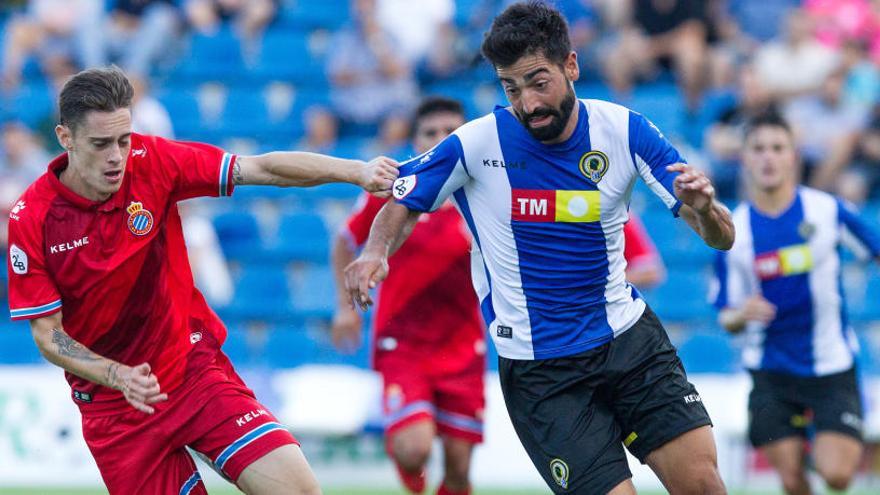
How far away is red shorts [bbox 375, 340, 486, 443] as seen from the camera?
8320 mm

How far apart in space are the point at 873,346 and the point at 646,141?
24.1 feet

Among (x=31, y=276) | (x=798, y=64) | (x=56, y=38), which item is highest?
(x=56, y=38)

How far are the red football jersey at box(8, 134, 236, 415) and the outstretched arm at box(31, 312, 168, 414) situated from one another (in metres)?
0.09

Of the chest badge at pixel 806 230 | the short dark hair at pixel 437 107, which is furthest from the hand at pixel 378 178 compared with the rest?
the chest badge at pixel 806 230

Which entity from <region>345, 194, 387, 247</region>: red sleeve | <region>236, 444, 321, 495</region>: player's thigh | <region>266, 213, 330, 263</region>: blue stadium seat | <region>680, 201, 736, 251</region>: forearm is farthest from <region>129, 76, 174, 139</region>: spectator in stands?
<region>680, 201, 736, 251</region>: forearm

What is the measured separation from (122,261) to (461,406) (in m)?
2.99

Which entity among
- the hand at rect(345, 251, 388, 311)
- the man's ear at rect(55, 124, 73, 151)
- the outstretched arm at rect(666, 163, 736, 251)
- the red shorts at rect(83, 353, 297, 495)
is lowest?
the red shorts at rect(83, 353, 297, 495)

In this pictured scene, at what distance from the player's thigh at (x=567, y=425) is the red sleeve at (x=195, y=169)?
60.6 inches

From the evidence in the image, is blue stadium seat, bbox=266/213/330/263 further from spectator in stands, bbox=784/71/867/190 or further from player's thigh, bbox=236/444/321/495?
player's thigh, bbox=236/444/321/495

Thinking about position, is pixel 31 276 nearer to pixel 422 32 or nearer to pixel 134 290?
pixel 134 290

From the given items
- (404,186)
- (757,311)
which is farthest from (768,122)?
(404,186)

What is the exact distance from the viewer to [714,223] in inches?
223

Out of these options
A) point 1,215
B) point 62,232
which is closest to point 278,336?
point 1,215

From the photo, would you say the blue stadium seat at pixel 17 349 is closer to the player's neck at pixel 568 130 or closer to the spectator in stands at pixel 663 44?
the spectator in stands at pixel 663 44
